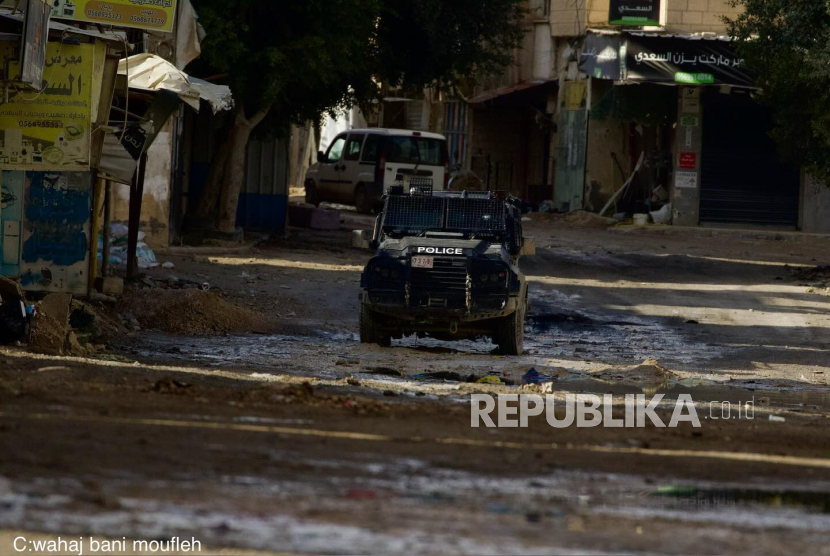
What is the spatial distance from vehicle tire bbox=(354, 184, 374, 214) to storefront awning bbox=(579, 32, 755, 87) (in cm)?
637

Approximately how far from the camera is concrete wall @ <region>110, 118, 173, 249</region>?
63.6ft

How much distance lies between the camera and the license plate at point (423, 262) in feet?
40.7

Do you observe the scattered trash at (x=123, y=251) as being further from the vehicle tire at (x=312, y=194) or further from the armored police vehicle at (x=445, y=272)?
the vehicle tire at (x=312, y=194)

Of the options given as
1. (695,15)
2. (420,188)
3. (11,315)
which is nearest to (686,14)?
(695,15)

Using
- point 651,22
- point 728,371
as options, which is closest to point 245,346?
point 728,371

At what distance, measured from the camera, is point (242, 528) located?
4.87 meters

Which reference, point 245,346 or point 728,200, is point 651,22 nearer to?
point 728,200

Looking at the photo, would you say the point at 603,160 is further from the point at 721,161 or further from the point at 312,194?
the point at 312,194

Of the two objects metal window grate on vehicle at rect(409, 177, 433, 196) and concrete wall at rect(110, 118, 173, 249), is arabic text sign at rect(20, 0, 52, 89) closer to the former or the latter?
metal window grate on vehicle at rect(409, 177, 433, 196)

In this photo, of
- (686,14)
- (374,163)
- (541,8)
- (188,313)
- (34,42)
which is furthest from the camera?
(541,8)

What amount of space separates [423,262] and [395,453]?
611cm

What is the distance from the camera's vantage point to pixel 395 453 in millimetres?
6398

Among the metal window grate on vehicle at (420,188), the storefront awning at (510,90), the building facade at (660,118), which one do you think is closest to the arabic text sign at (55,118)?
the metal window grate on vehicle at (420,188)

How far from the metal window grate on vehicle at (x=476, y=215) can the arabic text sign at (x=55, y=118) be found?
3980 mm
